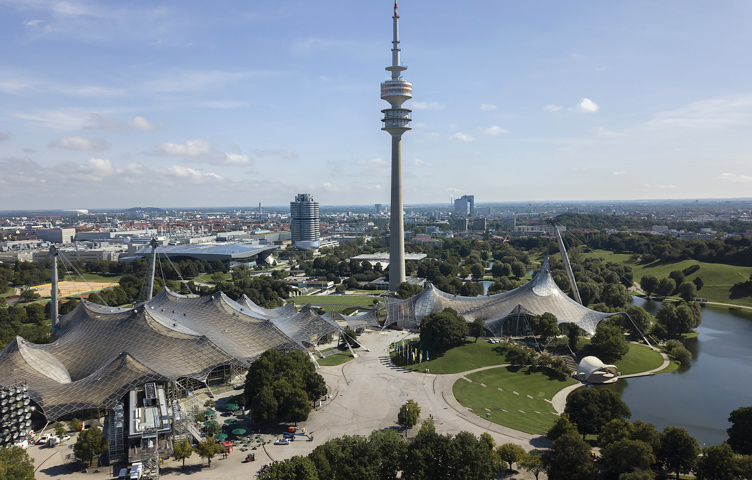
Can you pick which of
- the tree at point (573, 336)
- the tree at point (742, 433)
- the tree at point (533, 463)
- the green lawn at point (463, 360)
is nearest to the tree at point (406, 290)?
the green lawn at point (463, 360)

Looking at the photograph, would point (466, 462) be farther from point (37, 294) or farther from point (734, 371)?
point (37, 294)

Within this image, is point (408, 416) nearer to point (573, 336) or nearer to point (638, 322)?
point (573, 336)

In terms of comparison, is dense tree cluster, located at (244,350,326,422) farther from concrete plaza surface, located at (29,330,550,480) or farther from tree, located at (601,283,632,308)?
tree, located at (601,283,632,308)

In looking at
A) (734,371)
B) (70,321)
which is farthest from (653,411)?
(70,321)

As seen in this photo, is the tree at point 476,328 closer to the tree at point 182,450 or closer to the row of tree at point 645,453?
the row of tree at point 645,453

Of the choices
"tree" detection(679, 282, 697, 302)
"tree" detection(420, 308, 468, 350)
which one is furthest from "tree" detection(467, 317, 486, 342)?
"tree" detection(679, 282, 697, 302)
